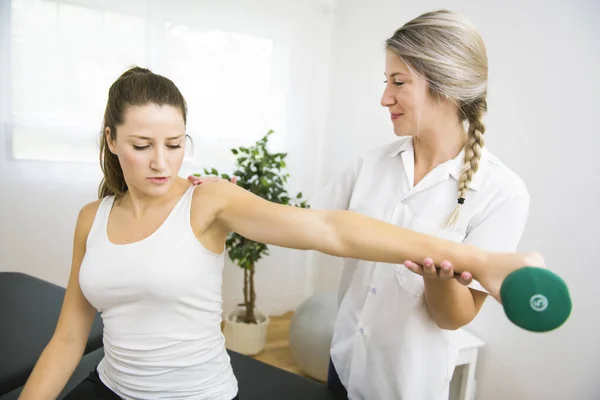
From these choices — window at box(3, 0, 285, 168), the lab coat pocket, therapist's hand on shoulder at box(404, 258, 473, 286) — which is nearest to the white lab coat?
the lab coat pocket

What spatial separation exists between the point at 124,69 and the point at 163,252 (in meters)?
2.16

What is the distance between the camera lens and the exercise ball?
240 cm

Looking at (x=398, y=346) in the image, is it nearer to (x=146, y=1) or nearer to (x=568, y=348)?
(x=568, y=348)

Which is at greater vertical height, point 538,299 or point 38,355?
point 538,299

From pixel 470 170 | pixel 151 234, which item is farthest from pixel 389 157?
pixel 151 234

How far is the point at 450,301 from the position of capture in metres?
1.09

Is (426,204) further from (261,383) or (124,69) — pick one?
(124,69)

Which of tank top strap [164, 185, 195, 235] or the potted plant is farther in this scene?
the potted plant

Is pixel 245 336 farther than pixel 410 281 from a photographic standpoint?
Yes

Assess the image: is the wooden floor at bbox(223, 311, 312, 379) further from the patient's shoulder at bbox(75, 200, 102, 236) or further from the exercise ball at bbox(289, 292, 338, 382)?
the patient's shoulder at bbox(75, 200, 102, 236)

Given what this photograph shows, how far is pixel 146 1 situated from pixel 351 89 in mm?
1452

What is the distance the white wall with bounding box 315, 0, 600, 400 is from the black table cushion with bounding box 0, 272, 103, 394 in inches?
66.3

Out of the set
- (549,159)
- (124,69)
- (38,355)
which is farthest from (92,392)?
(124,69)

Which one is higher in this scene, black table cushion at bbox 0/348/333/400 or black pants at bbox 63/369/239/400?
black pants at bbox 63/369/239/400
